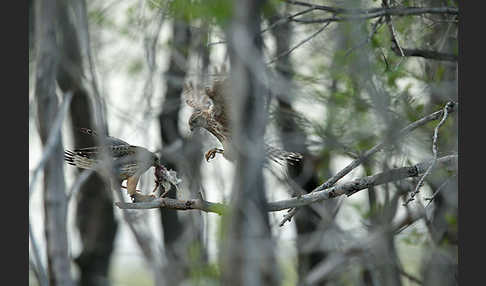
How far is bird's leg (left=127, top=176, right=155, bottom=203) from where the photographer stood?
4.22 metres

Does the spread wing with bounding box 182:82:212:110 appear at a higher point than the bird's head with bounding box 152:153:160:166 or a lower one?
higher

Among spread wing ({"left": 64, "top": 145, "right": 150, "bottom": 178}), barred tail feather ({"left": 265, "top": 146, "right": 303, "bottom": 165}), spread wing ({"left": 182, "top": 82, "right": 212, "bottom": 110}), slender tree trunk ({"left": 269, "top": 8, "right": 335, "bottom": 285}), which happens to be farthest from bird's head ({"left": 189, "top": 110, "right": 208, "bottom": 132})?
spread wing ({"left": 64, "top": 145, "right": 150, "bottom": 178})

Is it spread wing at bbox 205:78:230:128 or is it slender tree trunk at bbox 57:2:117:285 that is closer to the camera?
spread wing at bbox 205:78:230:128

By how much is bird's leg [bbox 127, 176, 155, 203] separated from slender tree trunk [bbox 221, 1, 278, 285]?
0.62m

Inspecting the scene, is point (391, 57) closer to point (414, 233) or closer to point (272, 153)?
point (272, 153)

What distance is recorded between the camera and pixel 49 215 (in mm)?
5824

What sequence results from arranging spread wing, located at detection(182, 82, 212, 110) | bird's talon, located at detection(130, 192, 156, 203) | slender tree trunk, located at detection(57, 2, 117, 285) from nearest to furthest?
bird's talon, located at detection(130, 192, 156, 203)
spread wing, located at detection(182, 82, 212, 110)
slender tree trunk, located at detection(57, 2, 117, 285)

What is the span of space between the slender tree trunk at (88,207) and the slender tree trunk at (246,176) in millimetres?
5821

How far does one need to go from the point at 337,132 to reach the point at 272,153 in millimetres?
540

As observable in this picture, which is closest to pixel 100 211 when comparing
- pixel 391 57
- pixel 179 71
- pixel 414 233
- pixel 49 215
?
pixel 179 71

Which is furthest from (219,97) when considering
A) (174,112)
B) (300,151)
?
(174,112)

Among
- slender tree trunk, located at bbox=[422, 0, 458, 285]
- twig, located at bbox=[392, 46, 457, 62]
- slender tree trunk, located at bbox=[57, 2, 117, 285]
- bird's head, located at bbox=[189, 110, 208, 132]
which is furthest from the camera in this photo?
slender tree trunk, located at bbox=[57, 2, 117, 285]

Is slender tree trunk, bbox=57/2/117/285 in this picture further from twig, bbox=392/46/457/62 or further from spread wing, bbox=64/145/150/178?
twig, bbox=392/46/457/62

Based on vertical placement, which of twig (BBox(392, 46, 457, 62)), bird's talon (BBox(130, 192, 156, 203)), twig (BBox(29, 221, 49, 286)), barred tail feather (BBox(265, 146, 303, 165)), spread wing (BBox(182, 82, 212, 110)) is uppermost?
spread wing (BBox(182, 82, 212, 110))
